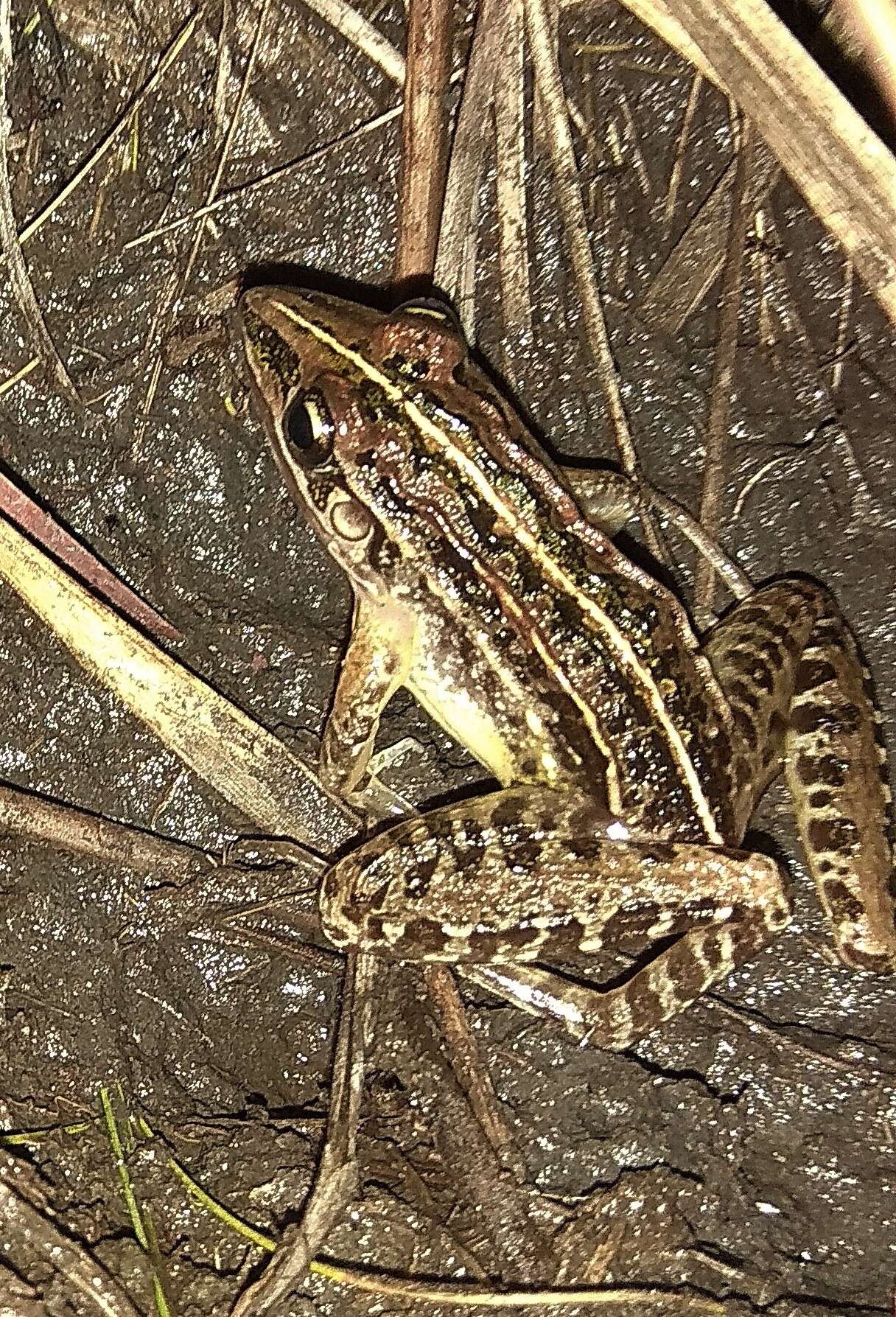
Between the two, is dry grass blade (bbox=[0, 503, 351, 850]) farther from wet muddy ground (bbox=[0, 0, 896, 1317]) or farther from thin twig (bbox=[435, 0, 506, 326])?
thin twig (bbox=[435, 0, 506, 326])

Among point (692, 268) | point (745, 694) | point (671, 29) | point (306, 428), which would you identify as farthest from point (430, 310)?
point (745, 694)

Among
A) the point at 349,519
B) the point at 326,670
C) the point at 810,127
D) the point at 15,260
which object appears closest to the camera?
the point at 349,519

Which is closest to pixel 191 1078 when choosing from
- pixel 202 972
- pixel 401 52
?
pixel 202 972

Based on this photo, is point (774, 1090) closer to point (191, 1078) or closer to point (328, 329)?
point (191, 1078)

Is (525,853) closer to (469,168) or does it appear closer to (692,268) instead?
(692,268)

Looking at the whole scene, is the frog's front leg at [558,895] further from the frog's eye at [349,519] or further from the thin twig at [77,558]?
the thin twig at [77,558]

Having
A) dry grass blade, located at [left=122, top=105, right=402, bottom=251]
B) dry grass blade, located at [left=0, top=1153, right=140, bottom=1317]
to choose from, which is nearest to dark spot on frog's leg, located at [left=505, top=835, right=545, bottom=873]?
dry grass blade, located at [left=0, top=1153, right=140, bottom=1317]
